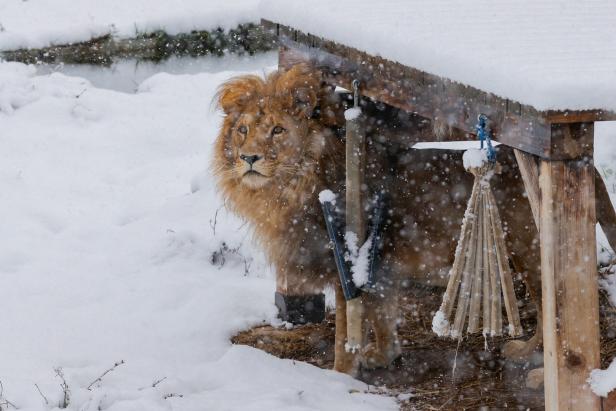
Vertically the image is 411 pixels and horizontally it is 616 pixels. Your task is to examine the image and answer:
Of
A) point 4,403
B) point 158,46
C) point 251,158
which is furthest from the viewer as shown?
point 158,46

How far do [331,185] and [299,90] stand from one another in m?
0.56

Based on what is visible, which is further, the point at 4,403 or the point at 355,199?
the point at 355,199

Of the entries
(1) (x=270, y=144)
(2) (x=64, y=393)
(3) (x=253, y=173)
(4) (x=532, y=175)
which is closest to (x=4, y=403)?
(2) (x=64, y=393)

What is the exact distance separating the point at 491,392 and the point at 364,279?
916mm

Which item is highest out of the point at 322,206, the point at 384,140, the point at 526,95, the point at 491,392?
the point at 526,95

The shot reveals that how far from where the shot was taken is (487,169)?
403 centimetres

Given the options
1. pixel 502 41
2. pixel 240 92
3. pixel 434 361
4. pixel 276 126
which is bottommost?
pixel 434 361

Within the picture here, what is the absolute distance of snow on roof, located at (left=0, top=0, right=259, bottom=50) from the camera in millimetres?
11297

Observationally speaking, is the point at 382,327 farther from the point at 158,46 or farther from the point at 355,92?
the point at 158,46

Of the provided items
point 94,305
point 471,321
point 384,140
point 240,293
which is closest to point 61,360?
point 94,305

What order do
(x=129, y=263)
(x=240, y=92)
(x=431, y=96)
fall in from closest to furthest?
(x=431, y=96) < (x=240, y=92) < (x=129, y=263)

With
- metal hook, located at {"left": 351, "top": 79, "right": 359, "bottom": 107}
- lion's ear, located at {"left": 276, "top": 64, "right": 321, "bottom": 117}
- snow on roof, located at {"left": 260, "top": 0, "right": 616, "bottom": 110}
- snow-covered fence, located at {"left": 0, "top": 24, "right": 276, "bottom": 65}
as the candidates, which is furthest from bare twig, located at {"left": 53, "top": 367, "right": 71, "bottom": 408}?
snow-covered fence, located at {"left": 0, "top": 24, "right": 276, "bottom": 65}

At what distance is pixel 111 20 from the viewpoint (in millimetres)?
11820

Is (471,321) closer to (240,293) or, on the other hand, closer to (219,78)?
(240,293)
